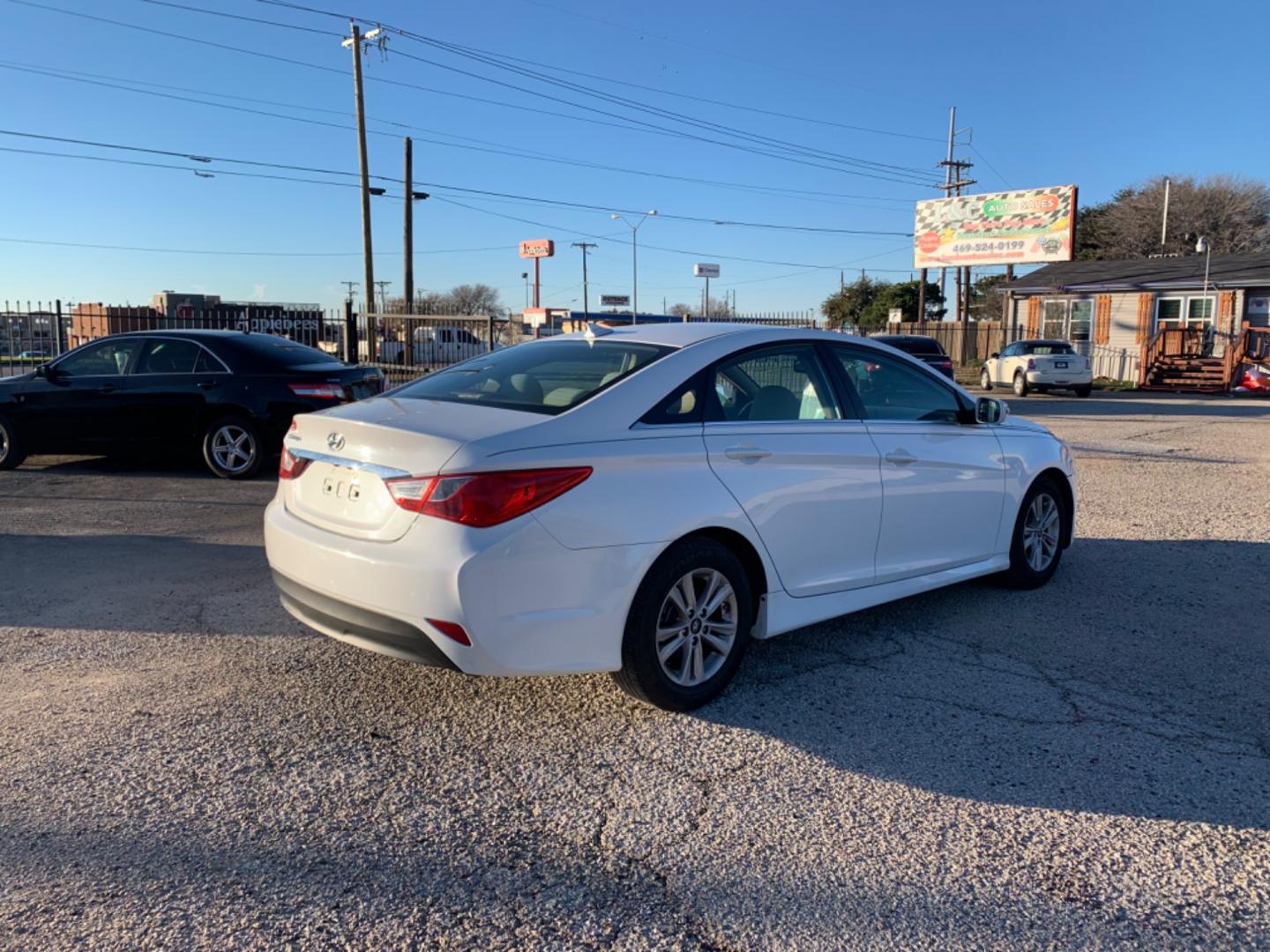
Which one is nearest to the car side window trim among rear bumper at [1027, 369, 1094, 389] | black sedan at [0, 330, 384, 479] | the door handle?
black sedan at [0, 330, 384, 479]

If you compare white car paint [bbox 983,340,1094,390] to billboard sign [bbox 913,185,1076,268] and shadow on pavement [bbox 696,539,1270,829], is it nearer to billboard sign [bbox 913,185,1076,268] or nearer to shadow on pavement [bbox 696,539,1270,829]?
billboard sign [bbox 913,185,1076,268]

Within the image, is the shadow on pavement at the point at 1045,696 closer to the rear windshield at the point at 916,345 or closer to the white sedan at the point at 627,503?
the white sedan at the point at 627,503

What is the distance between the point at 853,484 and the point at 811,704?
1.06 meters

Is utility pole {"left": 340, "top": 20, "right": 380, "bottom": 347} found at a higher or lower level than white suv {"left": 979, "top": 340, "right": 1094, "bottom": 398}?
higher

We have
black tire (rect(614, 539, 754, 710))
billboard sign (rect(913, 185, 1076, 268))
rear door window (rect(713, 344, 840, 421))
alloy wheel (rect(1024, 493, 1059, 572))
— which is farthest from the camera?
billboard sign (rect(913, 185, 1076, 268))

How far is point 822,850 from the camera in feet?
9.95

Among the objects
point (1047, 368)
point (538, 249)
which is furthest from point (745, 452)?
point (538, 249)

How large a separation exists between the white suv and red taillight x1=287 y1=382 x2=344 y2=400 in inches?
818

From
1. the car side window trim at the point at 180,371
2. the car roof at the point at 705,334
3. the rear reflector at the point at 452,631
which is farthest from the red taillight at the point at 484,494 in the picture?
the car side window trim at the point at 180,371

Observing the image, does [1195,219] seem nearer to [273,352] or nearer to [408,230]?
[408,230]

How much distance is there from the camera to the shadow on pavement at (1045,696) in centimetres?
351

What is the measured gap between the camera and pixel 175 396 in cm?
956

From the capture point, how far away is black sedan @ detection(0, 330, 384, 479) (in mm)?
9477

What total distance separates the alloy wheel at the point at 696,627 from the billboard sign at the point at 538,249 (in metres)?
81.1
